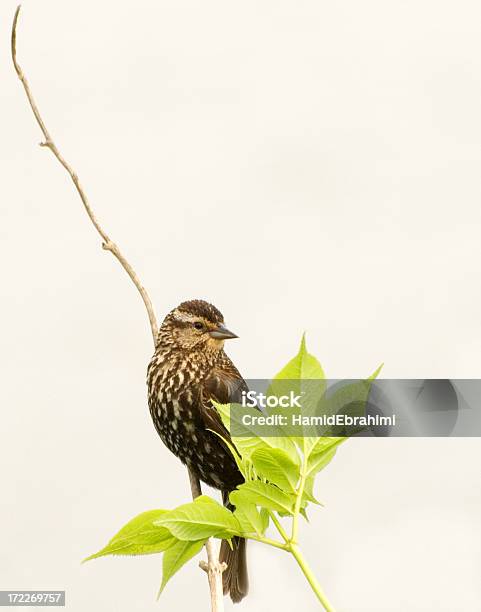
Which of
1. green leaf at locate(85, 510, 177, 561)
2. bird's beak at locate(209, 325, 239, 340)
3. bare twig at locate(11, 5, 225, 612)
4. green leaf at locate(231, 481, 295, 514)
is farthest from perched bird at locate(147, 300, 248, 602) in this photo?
green leaf at locate(231, 481, 295, 514)

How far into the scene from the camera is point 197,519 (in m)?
1.62

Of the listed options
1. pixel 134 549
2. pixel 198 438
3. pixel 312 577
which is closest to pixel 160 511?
pixel 134 549

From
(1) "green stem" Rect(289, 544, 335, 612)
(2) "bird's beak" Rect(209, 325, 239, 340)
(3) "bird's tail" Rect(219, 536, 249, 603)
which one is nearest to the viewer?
(1) "green stem" Rect(289, 544, 335, 612)

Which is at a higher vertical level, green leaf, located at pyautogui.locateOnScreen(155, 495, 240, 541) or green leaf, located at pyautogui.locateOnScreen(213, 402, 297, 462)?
green leaf, located at pyautogui.locateOnScreen(213, 402, 297, 462)

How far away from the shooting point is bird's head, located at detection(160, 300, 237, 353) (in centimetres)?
433

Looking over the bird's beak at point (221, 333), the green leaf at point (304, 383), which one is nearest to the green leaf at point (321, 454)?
the green leaf at point (304, 383)

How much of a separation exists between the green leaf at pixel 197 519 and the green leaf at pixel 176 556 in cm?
7

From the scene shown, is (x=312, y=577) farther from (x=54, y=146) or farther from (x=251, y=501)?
(x=54, y=146)

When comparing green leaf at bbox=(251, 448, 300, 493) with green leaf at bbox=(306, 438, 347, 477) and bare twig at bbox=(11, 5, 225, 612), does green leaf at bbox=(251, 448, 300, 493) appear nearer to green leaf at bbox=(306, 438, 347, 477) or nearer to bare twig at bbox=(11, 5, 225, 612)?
green leaf at bbox=(306, 438, 347, 477)

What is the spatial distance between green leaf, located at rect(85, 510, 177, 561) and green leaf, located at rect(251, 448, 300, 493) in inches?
9.4

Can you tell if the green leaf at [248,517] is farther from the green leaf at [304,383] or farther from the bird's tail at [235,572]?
the bird's tail at [235,572]

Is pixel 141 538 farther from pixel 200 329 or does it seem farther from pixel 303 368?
pixel 200 329

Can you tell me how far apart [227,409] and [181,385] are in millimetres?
2547

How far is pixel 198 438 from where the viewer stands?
4.06 meters
